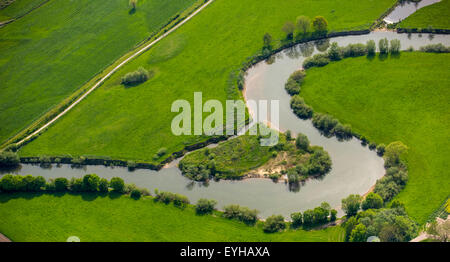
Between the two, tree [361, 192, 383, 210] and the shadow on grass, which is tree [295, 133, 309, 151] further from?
the shadow on grass

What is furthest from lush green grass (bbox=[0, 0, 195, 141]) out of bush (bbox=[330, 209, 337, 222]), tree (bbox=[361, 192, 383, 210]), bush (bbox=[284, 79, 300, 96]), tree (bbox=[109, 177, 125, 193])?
tree (bbox=[361, 192, 383, 210])

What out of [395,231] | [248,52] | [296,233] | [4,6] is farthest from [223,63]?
[4,6]

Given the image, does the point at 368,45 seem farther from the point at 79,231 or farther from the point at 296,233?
the point at 79,231

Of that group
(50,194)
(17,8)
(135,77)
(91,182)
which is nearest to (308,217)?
(91,182)

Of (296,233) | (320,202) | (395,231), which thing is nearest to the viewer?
(395,231)

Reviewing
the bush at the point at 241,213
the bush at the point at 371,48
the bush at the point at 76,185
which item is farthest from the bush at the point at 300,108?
the bush at the point at 76,185

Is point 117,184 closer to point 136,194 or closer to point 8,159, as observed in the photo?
point 136,194

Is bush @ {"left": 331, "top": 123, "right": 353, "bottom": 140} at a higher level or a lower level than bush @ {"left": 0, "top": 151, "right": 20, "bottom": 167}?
higher
